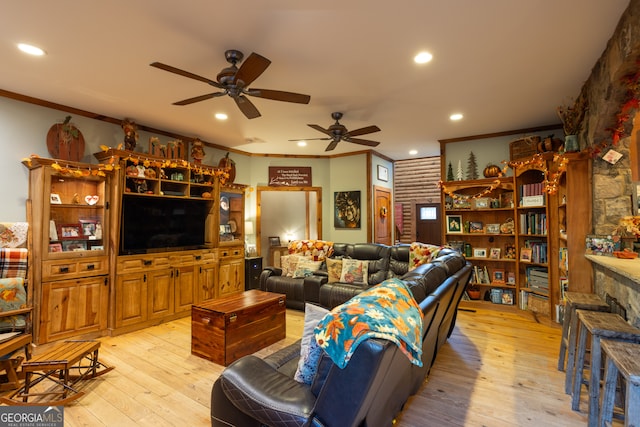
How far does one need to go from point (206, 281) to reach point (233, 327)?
1979mm

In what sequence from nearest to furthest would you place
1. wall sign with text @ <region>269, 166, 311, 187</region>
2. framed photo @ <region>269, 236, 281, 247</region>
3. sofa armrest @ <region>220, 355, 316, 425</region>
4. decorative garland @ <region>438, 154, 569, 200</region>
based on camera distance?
sofa armrest @ <region>220, 355, 316, 425</region>
decorative garland @ <region>438, 154, 569, 200</region>
wall sign with text @ <region>269, 166, 311, 187</region>
framed photo @ <region>269, 236, 281, 247</region>

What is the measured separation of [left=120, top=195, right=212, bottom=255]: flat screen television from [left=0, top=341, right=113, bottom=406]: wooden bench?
Answer: 151 centimetres

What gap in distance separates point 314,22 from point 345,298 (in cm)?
302

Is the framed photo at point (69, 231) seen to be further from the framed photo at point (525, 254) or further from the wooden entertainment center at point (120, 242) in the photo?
the framed photo at point (525, 254)

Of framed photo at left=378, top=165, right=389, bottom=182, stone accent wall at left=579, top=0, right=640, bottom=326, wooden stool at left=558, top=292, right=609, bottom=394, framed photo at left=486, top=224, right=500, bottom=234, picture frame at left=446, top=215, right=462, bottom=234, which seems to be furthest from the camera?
framed photo at left=378, top=165, right=389, bottom=182

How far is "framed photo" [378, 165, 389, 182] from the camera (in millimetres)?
6773

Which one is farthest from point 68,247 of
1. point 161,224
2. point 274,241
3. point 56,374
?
point 274,241

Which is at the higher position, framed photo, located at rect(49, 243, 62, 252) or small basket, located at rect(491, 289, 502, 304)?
framed photo, located at rect(49, 243, 62, 252)

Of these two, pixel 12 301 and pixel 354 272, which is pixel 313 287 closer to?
pixel 354 272

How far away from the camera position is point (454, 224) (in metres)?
5.25

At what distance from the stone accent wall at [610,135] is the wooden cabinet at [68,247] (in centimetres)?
495

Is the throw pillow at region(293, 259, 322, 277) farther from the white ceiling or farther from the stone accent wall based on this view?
the stone accent wall

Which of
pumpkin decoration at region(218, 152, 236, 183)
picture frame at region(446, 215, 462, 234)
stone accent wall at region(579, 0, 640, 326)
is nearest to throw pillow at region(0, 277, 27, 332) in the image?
pumpkin decoration at region(218, 152, 236, 183)

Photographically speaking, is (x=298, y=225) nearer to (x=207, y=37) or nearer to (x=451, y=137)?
(x=451, y=137)
